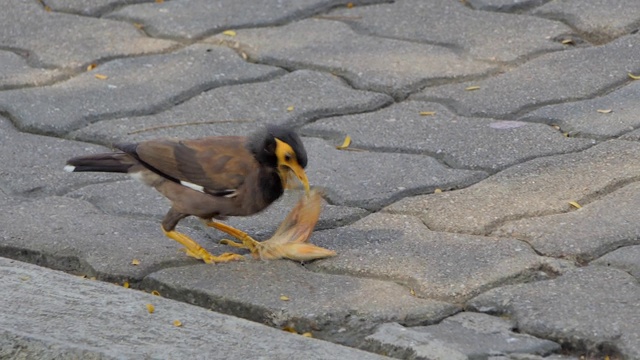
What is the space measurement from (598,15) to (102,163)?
268 centimetres

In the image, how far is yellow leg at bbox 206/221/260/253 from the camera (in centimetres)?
378

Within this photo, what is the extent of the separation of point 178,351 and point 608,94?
97.6 inches

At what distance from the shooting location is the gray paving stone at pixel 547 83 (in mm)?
4805

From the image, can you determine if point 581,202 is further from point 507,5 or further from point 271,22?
point 271,22

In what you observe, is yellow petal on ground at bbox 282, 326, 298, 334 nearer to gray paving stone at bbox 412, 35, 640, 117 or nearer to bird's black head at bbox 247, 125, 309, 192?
bird's black head at bbox 247, 125, 309, 192

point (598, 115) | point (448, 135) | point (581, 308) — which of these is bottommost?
point (448, 135)

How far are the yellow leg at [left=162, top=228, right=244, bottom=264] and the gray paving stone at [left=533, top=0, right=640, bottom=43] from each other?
93.1 inches

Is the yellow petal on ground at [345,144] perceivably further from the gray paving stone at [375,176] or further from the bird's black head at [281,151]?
the bird's black head at [281,151]

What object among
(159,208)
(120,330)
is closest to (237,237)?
(159,208)

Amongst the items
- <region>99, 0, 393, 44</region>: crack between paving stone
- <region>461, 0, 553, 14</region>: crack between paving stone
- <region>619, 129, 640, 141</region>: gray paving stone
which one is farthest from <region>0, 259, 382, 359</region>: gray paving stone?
<region>461, 0, 553, 14</region>: crack between paving stone

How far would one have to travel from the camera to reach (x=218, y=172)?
3.70 meters

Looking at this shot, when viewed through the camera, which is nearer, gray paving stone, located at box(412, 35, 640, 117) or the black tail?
the black tail

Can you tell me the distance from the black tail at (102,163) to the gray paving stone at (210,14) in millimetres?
1799

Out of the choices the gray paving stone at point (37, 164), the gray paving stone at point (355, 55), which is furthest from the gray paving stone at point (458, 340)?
the gray paving stone at point (355, 55)
